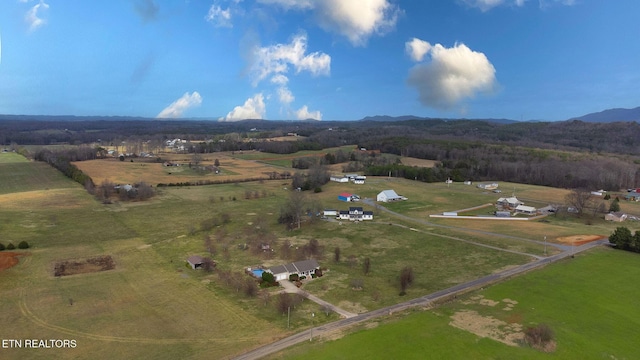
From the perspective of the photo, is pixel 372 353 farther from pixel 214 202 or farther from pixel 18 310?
pixel 214 202

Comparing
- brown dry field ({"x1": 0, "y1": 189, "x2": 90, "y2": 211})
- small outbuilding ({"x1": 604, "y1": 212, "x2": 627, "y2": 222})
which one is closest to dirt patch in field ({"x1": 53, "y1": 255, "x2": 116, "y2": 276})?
brown dry field ({"x1": 0, "y1": 189, "x2": 90, "y2": 211})

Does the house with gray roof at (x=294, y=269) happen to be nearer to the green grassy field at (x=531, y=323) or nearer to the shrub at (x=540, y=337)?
A: the green grassy field at (x=531, y=323)

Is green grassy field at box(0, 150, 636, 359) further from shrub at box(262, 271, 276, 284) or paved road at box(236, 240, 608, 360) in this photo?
shrub at box(262, 271, 276, 284)

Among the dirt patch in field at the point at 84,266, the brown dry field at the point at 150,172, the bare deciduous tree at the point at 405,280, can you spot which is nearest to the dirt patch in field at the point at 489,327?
the bare deciduous tree at the point at 405,280

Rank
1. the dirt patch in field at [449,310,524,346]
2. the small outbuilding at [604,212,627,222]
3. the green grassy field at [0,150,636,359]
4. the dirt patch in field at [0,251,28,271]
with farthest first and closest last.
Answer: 1. the small outbuilding at [604,212,627,222]
2. the dirt patch in field at [0,251,28,271]
3. the green grassy field at [0,150,636,359]
4. the dirt patch in field at [449,310,524,346]

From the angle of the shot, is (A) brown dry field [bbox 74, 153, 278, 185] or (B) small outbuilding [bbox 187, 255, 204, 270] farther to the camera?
(A) brown dry field [bbox 74, 153, 278, 185]

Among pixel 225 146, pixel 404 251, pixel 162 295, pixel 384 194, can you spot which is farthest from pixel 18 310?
pixel 225 146

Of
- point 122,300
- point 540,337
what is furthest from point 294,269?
point 540,337
